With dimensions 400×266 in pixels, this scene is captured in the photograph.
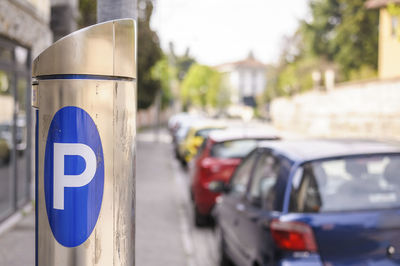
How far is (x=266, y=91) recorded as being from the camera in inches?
3792

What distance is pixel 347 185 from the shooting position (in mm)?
4375

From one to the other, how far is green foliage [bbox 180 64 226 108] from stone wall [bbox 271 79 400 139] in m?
53.1

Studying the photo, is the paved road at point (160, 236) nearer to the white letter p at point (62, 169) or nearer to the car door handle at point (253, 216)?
the car door handle at point (253, 216)

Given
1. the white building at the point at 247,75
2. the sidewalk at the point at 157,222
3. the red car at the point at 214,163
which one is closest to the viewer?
the sidewalk at the point at 157,222

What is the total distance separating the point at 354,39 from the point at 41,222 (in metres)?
59.4

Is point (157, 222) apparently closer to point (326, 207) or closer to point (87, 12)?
point (326, 207)

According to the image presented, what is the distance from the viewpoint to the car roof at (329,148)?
174 inches

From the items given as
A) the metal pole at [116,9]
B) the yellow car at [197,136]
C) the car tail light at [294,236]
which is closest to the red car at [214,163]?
the car tail light at [294,236]

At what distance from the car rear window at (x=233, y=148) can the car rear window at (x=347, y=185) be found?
16.8 feet

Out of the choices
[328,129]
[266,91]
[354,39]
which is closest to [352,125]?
[328,129]

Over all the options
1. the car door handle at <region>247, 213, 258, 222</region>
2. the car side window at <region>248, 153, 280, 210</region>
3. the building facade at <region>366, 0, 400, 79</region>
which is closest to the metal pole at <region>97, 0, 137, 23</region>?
the car side window at <region>248, 153, 280, 210</region>

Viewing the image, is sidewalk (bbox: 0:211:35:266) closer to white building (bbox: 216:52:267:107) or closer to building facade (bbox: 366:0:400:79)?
Answer: building facade (bbox: 366:0:400:79)

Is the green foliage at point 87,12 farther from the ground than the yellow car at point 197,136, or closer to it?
farther from the ground

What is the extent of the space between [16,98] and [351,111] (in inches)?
1221
